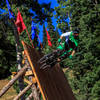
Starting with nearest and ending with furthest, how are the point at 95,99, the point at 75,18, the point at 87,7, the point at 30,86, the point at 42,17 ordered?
1. the point at 30,86
2. the point at 42,17
3. the point at 95,99
4. the point at 87,7
5. the point at 75,18

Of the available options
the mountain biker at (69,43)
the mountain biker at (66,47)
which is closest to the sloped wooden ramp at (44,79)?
the mountain biker at (66,47)

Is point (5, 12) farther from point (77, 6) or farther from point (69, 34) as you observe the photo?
point (77, 6)

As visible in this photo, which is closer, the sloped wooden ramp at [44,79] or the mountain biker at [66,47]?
the sloped wooden ramp at [44,79]

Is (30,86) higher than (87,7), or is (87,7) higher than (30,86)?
(87,7)

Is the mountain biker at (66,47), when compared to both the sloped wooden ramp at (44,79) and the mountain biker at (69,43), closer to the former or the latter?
the mountain biker at (69,43)

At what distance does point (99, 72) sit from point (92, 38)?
360 cm

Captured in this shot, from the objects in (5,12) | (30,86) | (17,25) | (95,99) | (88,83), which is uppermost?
(5,12)

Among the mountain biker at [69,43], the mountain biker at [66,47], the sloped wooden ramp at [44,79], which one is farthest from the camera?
the mountain biker at [69,43]

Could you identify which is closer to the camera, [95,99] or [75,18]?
[95,99]

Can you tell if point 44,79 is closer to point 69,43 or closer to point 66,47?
point 66,47

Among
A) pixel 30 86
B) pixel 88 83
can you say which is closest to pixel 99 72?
pixel 88 83

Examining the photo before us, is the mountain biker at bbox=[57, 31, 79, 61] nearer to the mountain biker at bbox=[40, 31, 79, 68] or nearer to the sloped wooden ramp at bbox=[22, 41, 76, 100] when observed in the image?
the mountain biker at bbox=[40, 31, 79, 68]

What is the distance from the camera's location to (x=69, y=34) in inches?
238

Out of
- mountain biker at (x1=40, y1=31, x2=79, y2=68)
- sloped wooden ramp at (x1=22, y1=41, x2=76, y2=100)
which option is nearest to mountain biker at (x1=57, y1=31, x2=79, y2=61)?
mountain biker at (x1=40, y1=31, x2=79, y2=68)
